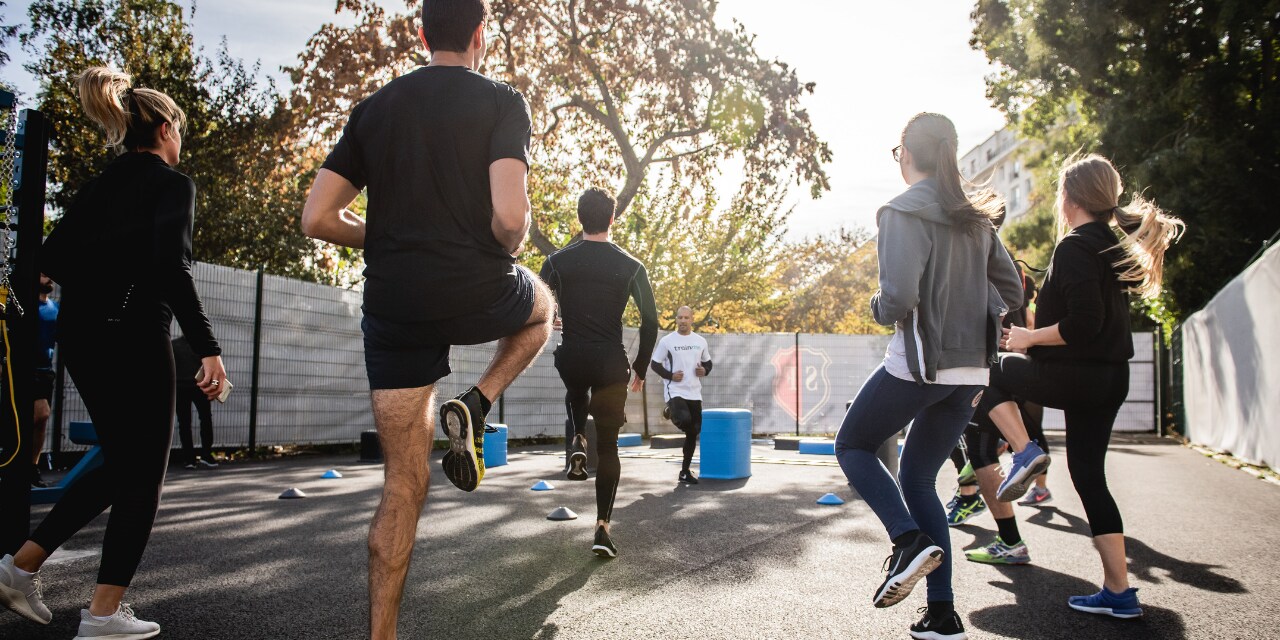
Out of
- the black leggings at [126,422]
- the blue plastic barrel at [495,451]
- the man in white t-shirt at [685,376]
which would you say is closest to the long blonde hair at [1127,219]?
the black leggings at [126,422]

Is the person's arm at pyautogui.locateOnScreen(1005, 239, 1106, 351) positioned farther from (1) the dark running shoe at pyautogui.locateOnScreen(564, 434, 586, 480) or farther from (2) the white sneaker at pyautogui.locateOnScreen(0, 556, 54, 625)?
(2) the white sneaker at pyautogui.locateOnScreen(0, 556, 54, 625)

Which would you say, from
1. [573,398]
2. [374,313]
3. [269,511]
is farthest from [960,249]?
[269,511]

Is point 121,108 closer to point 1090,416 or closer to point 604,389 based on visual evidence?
point 604,389

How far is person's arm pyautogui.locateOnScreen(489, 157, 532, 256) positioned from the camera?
231cm

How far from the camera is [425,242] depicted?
2.30m

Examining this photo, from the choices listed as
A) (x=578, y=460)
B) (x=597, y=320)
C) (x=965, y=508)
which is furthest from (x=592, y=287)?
(x=965, y=508)

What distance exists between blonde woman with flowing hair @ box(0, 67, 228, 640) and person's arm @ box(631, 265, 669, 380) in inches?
94.5

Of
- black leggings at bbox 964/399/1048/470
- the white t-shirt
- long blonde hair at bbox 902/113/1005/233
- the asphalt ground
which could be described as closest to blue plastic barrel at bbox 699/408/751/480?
the white t-shirt

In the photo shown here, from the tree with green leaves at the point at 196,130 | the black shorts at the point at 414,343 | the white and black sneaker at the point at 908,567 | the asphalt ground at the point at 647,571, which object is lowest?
the asphalt ground at the point at 647,571

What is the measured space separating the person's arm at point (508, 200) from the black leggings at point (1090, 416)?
2.51 metres

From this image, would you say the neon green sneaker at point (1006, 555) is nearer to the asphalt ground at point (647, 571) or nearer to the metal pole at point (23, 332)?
the asphalt ground at point (647, 571)

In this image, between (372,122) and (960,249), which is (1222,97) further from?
(372,122)

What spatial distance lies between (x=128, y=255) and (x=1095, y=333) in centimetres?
369

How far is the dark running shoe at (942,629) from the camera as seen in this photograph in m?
2.85
